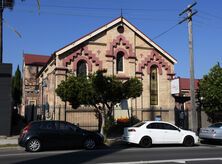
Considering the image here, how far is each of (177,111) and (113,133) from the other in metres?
6.87

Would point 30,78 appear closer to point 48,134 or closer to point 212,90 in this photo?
point 212,90

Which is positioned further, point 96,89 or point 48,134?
point 96,89

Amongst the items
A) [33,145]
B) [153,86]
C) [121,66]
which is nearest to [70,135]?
[33,145]

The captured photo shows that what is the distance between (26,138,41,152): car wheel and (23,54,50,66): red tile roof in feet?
130

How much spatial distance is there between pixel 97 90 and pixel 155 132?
14.1 ft

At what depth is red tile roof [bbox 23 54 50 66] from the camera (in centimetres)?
5650

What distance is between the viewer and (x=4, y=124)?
2408 cm

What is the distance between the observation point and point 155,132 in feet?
63.0

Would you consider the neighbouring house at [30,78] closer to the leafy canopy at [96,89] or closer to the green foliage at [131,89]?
the leafy canopy at [96,89]

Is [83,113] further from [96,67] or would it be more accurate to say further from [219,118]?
[219,118]

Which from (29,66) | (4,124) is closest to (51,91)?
(4,124)

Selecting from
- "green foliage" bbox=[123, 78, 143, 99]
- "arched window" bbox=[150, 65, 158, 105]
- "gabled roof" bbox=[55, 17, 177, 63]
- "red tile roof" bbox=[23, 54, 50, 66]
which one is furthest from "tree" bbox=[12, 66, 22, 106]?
"green foliage" bbox=[123, 78, 143, 99]

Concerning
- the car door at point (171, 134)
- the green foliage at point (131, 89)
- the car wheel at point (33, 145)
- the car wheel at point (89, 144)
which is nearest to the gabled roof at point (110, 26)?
the green foliage at point (131, 89)

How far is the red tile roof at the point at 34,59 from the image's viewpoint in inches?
2224
